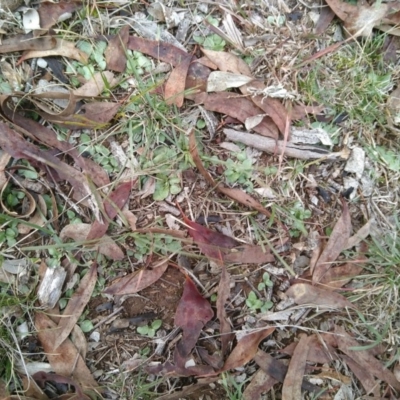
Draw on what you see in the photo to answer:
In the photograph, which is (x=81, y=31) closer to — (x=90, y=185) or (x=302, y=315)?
(x=90, y=185)

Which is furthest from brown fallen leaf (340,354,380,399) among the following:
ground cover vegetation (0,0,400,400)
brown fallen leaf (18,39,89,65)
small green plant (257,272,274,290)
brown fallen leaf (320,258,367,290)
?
brown fallen leaf (18,39,89,65)

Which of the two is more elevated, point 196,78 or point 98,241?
point 196,78

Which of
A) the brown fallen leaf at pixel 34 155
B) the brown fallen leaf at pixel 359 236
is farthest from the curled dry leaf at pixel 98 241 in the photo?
the brown fallen leaf at pixel 359 236

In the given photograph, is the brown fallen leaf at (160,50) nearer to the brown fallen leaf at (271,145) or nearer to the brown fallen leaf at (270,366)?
the brown fallen leaf at (271,145)

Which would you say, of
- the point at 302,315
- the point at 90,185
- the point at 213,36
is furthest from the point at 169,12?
the point at 302,315

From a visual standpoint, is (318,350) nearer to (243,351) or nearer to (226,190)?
(243,351)

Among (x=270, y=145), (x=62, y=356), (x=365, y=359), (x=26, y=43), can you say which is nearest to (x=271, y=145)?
(x=270, y=145)
